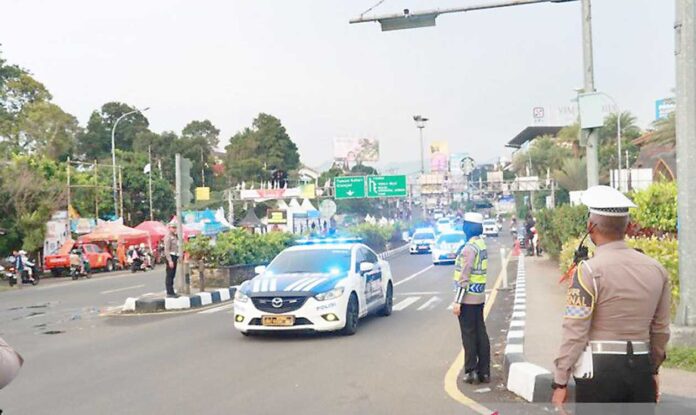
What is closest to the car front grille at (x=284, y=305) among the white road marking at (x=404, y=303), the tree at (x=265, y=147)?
the white road marking at (x=404, y=303)

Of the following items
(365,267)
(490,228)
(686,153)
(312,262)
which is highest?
(686,153)

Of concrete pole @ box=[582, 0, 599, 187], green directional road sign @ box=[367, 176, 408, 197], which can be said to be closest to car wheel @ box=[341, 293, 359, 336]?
concrete pole @ box=[582, 0, 599, 187]

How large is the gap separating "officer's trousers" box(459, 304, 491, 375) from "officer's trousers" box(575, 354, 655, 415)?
13.7ft

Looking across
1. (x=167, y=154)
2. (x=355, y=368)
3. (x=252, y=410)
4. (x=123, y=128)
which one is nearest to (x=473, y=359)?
(x=355, y=368)

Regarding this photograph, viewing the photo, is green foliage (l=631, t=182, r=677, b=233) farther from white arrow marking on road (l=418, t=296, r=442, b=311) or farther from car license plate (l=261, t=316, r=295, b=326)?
car license plate (l=261, t=316, r=295, b=326)

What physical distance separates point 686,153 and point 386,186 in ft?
148

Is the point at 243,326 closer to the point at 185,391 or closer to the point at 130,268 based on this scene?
the point at 185,391

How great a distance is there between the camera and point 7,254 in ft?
113

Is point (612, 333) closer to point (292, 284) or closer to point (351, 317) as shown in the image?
point (292, 284)

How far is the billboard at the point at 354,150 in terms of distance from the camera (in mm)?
96062

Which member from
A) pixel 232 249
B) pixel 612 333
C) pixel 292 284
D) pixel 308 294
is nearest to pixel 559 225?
pixel 232 249

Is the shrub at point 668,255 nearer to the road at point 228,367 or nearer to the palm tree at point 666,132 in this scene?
the road at point 228,367

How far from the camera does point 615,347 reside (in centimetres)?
359

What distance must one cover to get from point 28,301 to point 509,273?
15.4 meters
